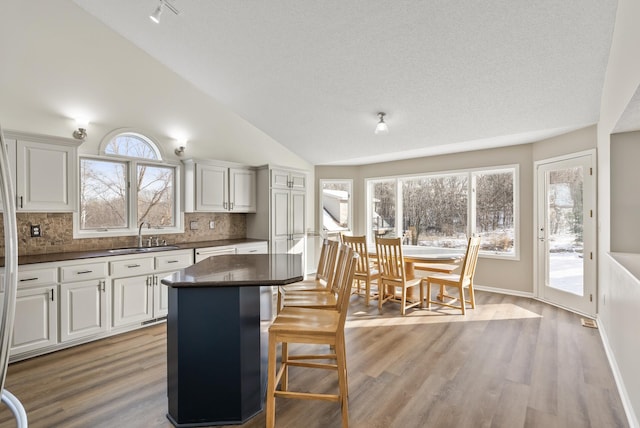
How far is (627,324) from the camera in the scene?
2.10 meters

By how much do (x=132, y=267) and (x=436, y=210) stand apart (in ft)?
15.3

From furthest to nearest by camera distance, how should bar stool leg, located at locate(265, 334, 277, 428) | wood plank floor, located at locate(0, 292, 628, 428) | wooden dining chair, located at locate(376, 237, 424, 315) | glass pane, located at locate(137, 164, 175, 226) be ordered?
1. glass pane, located at locate(137, 164, 175, 226)
2. wooden dining chair, located at locate(376, 237, 424, 315)
3. wood plank floor, located at locate(0, 292, 628, 428)
4. bar stool leg, located at locate(265, 334, 277, 428)

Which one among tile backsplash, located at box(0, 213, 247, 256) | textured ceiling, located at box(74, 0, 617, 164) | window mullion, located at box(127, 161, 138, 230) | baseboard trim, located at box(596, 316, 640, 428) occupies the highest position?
textured ceiling, located at box(74, 0, 617, 164)

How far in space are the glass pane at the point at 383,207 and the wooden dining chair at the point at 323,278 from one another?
126 inches

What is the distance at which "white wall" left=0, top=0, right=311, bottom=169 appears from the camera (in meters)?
3.13

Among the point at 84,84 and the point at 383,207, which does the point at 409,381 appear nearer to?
the point at 383,207

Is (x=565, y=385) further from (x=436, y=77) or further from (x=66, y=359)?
(x=66, y=359)

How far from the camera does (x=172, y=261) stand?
375 cm

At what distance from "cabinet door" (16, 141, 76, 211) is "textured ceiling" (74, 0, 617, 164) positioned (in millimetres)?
1587

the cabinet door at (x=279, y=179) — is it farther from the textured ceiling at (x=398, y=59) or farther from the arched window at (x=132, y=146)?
the arched window at (x=132, y=146)

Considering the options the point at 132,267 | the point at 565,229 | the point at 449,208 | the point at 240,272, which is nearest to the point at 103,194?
the point at 132,267

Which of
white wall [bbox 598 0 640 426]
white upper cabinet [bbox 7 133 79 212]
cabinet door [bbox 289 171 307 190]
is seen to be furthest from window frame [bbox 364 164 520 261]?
white upper cabinet [bbox 7 133 79 212]

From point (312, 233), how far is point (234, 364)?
4346 millimetres

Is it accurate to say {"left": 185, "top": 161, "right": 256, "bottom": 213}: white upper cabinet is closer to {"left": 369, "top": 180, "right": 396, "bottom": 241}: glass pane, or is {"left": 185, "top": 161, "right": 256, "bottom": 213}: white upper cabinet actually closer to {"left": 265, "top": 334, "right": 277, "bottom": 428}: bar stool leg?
{"left": 369, "top": 180, "right": 396, "bottom": 241}: glass pane
